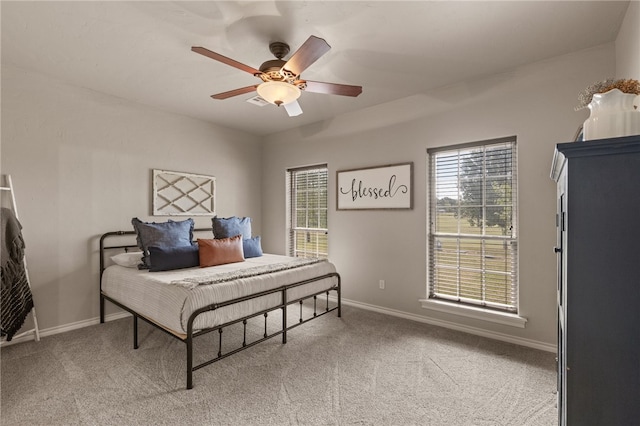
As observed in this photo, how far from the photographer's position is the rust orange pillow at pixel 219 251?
3.33 m

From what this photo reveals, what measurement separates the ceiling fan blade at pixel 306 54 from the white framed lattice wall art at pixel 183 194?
2651 mm

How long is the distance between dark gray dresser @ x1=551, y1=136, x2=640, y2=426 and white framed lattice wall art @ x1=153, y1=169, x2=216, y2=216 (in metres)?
4.14

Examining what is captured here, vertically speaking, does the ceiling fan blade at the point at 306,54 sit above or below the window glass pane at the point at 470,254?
above

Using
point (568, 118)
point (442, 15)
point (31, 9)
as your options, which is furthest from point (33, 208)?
point (568, 118)

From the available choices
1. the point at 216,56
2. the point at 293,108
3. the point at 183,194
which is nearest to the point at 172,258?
the point at 183,194

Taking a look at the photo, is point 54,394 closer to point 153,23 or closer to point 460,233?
point 153,23

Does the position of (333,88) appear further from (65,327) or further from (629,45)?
(65,327)

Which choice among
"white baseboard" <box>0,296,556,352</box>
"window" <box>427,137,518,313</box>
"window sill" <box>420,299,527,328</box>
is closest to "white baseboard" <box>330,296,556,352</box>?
"white baseboard" <box>0,296,556,352</box>

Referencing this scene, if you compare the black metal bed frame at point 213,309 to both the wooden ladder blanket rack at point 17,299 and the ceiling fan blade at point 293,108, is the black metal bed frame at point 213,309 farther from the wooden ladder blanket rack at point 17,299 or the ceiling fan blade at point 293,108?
the ceiling fan blade at point 293,108

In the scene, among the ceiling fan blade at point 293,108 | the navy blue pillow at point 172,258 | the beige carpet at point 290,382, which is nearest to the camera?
the beige carpet at point 290,382

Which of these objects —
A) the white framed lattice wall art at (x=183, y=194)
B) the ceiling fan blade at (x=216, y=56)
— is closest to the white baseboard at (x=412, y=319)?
the white framed lattice wall art at (x=183, y=194)

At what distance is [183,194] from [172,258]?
4.52ft

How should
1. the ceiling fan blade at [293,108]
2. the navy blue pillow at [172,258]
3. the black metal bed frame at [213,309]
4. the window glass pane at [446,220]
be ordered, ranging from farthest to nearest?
the window glass pane at [446,220], the navy blue pillow at [172,258], the ceiling fan blade at [293,108], the black metal bed frame at [213,309]

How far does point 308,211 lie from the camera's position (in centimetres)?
482
